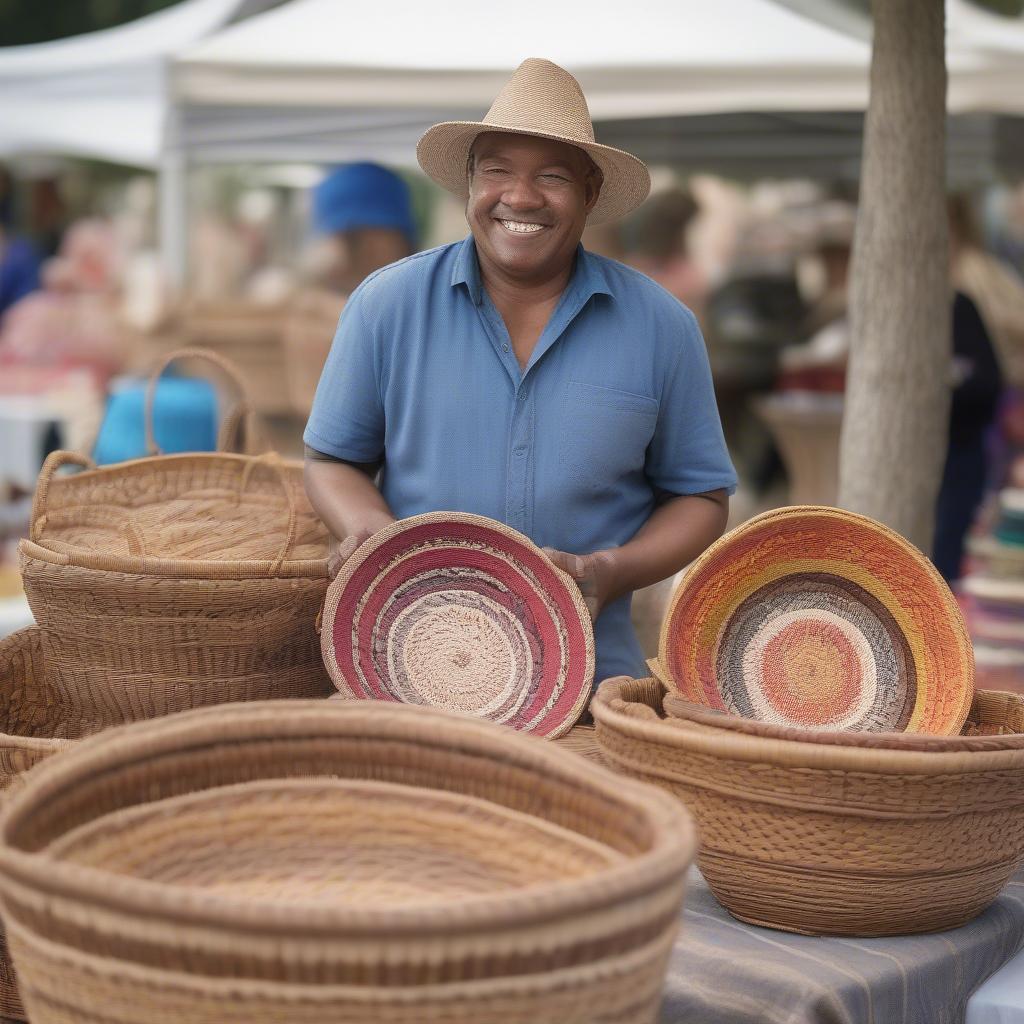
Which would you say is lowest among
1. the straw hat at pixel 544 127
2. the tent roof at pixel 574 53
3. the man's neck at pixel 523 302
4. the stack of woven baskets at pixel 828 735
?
the stack of woven baskets at pixel 828 735

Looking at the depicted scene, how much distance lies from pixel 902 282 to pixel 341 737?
6.23 ft

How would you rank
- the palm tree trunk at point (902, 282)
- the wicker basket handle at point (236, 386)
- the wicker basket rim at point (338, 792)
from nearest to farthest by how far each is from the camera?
the wicker basket rim at point (338, 792) → the wicker basket handle at point (236, 386) → the palm tree trunk at point (902, 282)

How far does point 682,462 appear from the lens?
6.71 feet

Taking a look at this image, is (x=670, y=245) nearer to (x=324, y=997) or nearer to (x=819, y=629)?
(x=819, y=629)

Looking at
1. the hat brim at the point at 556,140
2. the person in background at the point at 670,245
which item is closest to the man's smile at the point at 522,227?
the hat brim at the point at 556,140

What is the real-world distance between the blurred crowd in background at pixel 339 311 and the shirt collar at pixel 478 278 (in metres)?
1.80

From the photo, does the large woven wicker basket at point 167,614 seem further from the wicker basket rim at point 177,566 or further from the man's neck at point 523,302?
the man's neck at point 523,302

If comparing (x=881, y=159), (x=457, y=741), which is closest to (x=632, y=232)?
(x=881, y=159)

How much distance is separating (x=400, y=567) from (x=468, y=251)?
0.45 m

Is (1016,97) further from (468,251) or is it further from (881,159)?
(468,251)

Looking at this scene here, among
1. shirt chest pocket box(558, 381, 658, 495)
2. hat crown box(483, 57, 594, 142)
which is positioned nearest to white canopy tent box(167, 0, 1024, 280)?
hat crown box(483, 57, 594, 142)

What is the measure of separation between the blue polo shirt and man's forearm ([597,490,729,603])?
0.15ft

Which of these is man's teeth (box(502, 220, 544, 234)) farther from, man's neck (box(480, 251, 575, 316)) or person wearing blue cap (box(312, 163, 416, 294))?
person wearing blue cap (box(312, 163, 416, 294))

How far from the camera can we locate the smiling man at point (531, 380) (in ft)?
6.31
